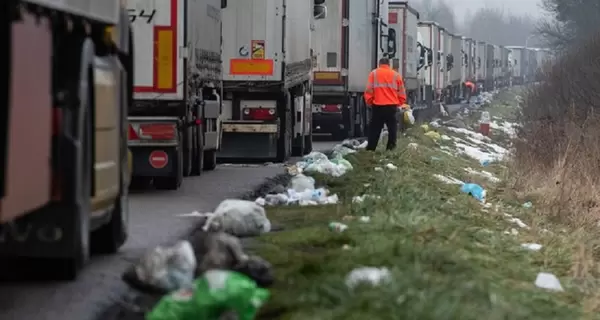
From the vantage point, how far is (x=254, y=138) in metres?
22.0

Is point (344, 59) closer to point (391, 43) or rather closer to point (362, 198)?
point (391, 43)

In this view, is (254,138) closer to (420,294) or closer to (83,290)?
(83,290)

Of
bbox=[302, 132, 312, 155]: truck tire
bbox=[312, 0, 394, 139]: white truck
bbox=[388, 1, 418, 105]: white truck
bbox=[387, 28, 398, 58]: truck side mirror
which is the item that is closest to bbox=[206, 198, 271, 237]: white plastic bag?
bbox=[302, 132, 312, 155]: truck tire

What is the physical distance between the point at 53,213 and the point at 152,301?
2.45ft

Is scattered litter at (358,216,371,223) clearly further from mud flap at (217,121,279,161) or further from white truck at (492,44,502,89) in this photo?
white truck at (492,44,502,89)

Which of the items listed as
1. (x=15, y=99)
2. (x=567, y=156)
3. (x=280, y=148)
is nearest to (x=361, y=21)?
(x=280, y=148)

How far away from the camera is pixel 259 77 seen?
21.3 metres

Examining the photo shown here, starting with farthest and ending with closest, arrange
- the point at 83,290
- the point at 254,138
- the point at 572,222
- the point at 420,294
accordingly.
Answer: the point at 254,138 < the point at 572,222 < the point at 83,290 < the point at 420,294

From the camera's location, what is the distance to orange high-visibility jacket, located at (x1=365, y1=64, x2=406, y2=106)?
22.4 meters

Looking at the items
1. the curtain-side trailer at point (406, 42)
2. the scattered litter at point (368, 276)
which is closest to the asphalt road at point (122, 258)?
the scattered litter at point (368, 276)

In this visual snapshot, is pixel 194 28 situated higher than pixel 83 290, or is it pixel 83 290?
pixel 194 28

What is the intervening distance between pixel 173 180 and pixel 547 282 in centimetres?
745

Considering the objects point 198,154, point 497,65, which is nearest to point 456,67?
point 497,65

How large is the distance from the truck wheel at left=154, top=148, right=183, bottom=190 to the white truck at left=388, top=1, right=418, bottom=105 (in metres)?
21.4
